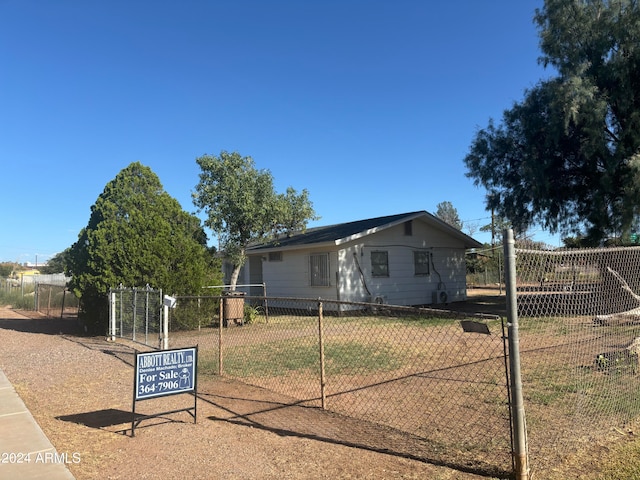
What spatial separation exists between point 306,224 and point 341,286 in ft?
8.54

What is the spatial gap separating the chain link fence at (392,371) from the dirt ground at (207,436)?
374 millimetres

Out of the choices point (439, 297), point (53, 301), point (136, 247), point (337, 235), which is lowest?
point (439, 297)

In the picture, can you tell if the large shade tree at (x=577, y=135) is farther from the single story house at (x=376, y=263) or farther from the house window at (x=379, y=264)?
the house window at (x=379, y=264)

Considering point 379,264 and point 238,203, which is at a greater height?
point 238,203

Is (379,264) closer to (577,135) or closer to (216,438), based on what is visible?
(577,135)

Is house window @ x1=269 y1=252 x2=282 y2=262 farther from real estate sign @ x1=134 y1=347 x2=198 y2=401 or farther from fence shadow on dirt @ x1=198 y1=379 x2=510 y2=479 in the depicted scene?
real estate sign @ x1=134 y1=347 x2=198 y2=401

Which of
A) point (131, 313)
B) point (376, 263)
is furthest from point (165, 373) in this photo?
point (376, 263)

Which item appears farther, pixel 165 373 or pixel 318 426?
pixel 165 373

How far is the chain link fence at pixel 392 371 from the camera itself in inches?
181

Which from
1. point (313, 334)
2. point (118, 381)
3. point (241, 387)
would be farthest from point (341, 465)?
point (313, 334)

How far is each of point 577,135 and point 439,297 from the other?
836cm

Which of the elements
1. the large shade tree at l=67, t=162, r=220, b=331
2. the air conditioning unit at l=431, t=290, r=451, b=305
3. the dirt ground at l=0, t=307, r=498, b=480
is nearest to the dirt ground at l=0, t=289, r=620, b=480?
the dirt ground at l=0, t=307, r=498, b=480

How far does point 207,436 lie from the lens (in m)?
5.07

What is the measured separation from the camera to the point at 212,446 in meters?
4.76
